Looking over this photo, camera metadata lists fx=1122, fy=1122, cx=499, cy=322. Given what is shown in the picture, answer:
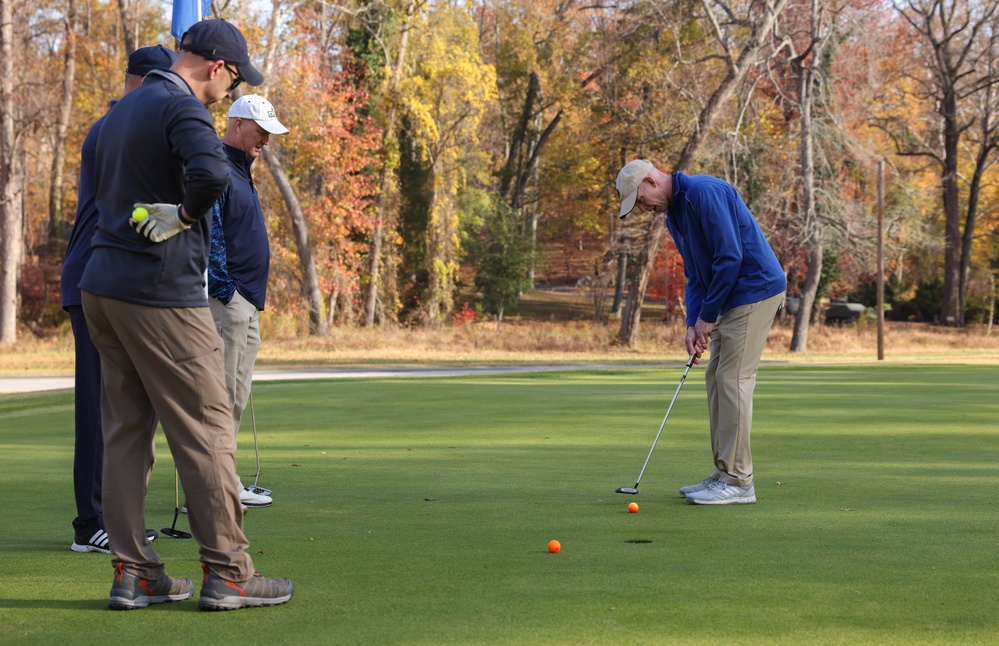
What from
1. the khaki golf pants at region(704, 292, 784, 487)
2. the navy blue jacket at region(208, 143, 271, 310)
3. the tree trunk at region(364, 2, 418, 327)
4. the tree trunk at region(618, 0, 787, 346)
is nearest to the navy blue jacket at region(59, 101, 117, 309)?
the navy blue jacket at region(208, 143, 271, 310)

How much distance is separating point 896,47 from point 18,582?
49721mm

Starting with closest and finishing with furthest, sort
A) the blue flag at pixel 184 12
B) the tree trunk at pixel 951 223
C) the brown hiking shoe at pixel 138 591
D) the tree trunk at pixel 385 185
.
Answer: the brown hiking shoe at pixel 138 591 < the blue flag at pixel 184 12 < the tree trunk at pixel 385 185 < the tree trunk at pixel 951 223

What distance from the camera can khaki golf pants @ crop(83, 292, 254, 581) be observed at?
3.84m

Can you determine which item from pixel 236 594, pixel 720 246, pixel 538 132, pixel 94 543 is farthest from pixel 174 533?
pixel 538 132

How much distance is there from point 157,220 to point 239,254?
228 cm

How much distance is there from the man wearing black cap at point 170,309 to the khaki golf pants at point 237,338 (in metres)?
2.02

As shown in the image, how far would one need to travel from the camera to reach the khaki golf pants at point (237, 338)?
6051 mm

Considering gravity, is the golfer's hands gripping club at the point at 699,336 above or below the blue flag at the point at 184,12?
below

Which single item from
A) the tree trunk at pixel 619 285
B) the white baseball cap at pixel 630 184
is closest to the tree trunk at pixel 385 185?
the tree trunk at pixel 619 285

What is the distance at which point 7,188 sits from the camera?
31266mm

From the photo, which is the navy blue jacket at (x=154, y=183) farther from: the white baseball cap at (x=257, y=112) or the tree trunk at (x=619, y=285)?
the tree trunk at (x=619, y=285)

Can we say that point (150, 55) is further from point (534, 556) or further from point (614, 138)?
point (614, 138)

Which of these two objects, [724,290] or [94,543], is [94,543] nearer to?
[94,543]

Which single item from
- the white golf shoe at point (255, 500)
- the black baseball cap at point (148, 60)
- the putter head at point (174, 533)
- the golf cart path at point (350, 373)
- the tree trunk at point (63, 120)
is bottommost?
the golf cart path at point (350, 373)
